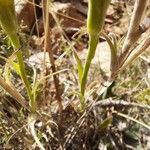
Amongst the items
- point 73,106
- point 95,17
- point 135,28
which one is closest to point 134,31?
point 135,28

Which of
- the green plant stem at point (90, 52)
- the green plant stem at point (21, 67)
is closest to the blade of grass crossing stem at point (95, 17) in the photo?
the green plant stem at point (90, 52)

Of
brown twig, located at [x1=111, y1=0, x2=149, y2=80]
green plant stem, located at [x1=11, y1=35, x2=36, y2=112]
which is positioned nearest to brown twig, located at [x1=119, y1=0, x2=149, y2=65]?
brown twig, located at [x1=111, y1=0, x2=149, y2=80]

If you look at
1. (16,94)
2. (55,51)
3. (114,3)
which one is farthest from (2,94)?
(114,3)

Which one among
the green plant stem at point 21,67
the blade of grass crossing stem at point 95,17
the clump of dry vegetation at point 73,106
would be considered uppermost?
the blade of grass crossing stem at point 95,17

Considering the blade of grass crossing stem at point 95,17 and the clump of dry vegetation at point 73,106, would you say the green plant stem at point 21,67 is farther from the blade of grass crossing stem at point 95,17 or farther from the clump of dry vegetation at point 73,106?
the blade of grass crossing stem at point 95,17

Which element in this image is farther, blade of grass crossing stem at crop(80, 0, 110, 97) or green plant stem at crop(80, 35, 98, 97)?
green plant stem at crop(80, 35, 98, 97)

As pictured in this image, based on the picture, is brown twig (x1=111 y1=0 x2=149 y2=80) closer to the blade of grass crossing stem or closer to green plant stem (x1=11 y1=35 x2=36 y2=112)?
the blade of grass crossing stem

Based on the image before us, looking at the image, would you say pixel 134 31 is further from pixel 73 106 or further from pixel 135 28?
pixel 73 106

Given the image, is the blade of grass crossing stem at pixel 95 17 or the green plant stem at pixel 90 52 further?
the green plant stem at pixel 90 52

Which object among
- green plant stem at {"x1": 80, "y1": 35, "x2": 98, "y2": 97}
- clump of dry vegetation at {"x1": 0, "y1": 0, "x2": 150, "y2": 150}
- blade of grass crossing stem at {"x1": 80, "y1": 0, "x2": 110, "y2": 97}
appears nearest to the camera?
blade of grass crossing stem at {"x1": 80, "y1": 0, "x2": 110, "y2": 97}

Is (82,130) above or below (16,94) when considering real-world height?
below

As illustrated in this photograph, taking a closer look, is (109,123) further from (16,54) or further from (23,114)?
(16,54)
